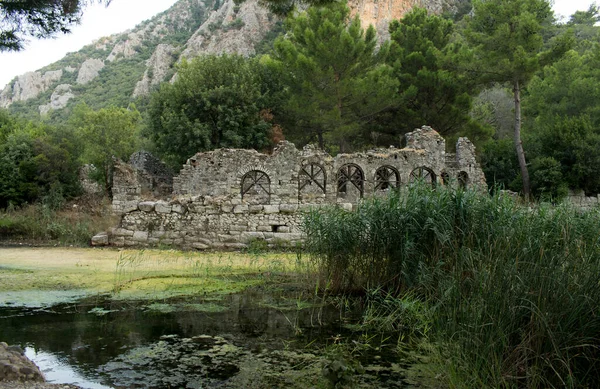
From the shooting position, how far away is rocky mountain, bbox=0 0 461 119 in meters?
64.6

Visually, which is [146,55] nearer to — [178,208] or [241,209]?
[178,208]

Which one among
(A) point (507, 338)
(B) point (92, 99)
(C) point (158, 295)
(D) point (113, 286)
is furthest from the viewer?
(B) point (92, 99)

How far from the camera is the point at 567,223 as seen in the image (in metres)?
4.98

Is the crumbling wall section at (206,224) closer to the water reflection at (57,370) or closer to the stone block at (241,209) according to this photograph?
the stone block at (241,209)

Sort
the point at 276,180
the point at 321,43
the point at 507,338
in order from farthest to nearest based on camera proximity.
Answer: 1. the point at 321,43
2. the point at 276,180
3. the point at 507,338

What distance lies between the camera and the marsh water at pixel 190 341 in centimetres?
409

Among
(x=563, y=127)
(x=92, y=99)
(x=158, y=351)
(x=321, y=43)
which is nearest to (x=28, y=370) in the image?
(x=158, y=351)

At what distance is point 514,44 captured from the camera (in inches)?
858

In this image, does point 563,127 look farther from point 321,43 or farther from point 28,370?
point 28,370

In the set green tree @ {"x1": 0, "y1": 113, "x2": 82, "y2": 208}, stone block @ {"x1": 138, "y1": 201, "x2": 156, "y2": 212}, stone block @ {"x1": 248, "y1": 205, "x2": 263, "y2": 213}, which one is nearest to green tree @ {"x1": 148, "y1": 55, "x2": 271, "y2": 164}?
green tree @ {"x1": 0, "y1": 113, "x2": 82, "y2": 208}

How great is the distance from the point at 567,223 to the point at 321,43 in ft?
67.0

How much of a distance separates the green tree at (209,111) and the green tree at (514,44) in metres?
10.6

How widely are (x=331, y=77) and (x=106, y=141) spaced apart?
13.3 meters

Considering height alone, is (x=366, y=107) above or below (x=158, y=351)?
above
